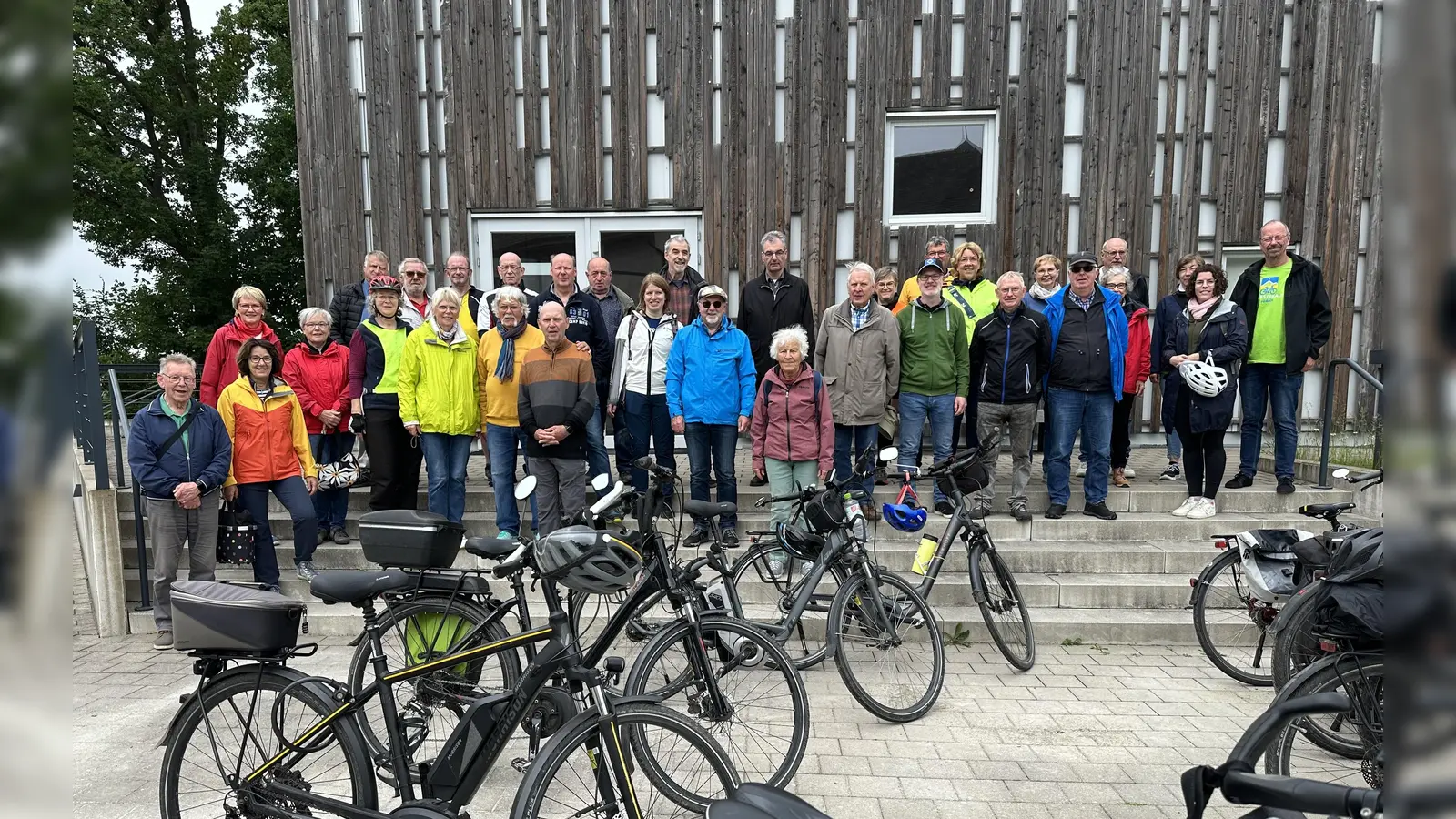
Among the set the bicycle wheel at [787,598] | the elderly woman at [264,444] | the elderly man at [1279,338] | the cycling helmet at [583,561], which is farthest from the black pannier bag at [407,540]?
the elderly man at [1279,338]

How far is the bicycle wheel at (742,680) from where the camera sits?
3340 millimetres

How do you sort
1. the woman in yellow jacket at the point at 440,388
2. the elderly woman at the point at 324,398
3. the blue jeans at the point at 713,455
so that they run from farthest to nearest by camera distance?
the elderly woman at the point at 324,398 < the blue jeans at the point at 713,455 < the woman in yellow jacket at the point at 440,388

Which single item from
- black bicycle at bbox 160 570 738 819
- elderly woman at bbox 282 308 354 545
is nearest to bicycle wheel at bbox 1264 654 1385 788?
black bicycle at bbox 160 570 738 819

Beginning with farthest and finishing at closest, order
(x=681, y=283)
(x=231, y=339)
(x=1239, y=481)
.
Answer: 1. (x=681, y=283)
2. (x=1239, y=481)
3. (x=231, y=339)

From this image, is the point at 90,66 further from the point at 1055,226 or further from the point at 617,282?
the point at 1055,226

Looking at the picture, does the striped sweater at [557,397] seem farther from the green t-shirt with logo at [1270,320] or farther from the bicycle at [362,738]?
the green t-shirt with logo at [1270,320]

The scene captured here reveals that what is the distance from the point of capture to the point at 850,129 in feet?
28.1

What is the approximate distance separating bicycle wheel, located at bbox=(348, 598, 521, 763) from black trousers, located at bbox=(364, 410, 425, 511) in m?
2.29

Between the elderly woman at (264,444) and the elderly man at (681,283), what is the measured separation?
9.84ft

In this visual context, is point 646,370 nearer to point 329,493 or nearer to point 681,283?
point 681,283

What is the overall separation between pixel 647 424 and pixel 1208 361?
4.35 meters

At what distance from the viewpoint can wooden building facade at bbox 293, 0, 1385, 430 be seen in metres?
8.43

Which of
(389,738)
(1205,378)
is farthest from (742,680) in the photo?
(1205,378)
